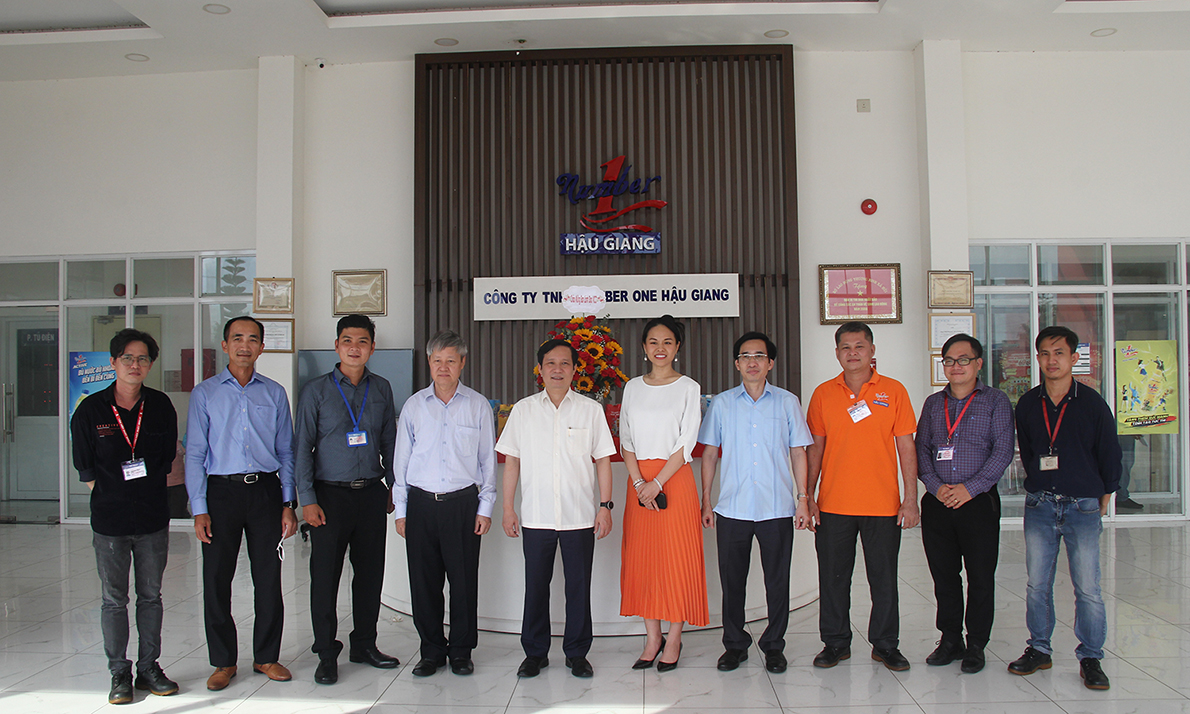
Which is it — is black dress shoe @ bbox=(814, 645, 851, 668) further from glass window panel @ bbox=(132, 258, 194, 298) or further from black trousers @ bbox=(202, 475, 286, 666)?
glass window panel @ bbox=(132, 258, 194, 298)

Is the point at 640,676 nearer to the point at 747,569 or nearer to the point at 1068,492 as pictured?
the point at 747,569

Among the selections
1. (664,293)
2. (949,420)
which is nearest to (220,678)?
(949,420)

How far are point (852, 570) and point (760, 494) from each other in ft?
1.88

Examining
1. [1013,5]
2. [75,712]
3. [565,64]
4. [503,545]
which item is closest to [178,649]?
[75,712]

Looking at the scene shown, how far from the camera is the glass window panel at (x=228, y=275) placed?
7188 millimetres

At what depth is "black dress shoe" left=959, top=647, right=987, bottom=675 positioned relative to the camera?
3467 millimetres

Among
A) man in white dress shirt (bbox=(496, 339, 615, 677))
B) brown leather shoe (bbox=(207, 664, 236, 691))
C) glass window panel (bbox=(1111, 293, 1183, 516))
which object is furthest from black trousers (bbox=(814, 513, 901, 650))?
glass window panel (bbox=(1111, 293, 1183, 516))

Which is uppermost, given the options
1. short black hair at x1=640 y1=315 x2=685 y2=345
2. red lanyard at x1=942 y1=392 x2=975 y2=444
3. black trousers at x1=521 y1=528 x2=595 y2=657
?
short black hair at x1=640 y1=315 x2=685 y2=345

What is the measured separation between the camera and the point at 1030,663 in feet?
11.3

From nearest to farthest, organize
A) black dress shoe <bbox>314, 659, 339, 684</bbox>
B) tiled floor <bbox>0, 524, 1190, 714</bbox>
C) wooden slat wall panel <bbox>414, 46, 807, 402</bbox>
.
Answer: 1. tiled floor <bbox>0, 524, 1190, 714</bbox>
2. black dress shoe <bbox>314, 659, 339, 684</bbox>
3. wooden slat wall panel <bbox>414, 46, 807, 402</bbox>

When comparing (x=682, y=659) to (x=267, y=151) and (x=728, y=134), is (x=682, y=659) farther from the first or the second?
(x=267, y=151)

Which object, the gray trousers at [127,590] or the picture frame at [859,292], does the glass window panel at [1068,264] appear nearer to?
the picture frame at [859,292]

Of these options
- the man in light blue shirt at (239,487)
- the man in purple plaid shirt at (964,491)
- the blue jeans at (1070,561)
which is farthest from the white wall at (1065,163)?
the man in light blue shirt at (239,487)

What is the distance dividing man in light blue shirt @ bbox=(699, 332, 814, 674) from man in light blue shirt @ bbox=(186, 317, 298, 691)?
2.00 meters
